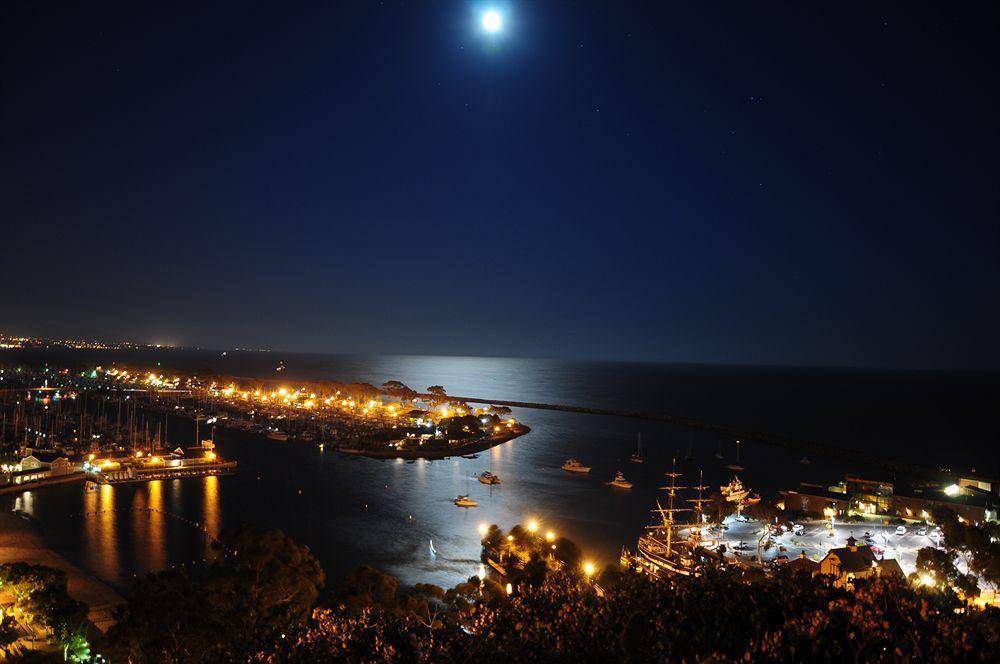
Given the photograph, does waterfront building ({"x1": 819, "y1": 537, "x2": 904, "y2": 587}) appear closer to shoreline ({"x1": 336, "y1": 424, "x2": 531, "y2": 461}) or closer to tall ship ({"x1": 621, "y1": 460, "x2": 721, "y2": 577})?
tall ship ({"x1": 621, "y1": 460, "x2": 721, "y2": 577})

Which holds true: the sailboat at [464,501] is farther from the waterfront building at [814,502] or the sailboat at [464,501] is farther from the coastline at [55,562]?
the coastline at [55,562]

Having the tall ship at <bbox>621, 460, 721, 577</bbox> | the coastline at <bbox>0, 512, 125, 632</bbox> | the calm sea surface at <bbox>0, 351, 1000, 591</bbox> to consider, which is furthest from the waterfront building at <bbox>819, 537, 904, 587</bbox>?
the coastline at <bbox>0, 512, 125, 632</bbox>

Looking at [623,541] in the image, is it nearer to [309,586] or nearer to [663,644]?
[309,586]

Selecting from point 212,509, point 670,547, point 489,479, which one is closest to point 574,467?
point 489,479

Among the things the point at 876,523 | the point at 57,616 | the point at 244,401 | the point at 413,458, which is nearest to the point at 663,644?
the point at 57,616

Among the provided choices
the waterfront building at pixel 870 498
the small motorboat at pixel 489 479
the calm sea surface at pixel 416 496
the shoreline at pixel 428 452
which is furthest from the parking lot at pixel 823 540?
the shoreline at pixel 428 452
